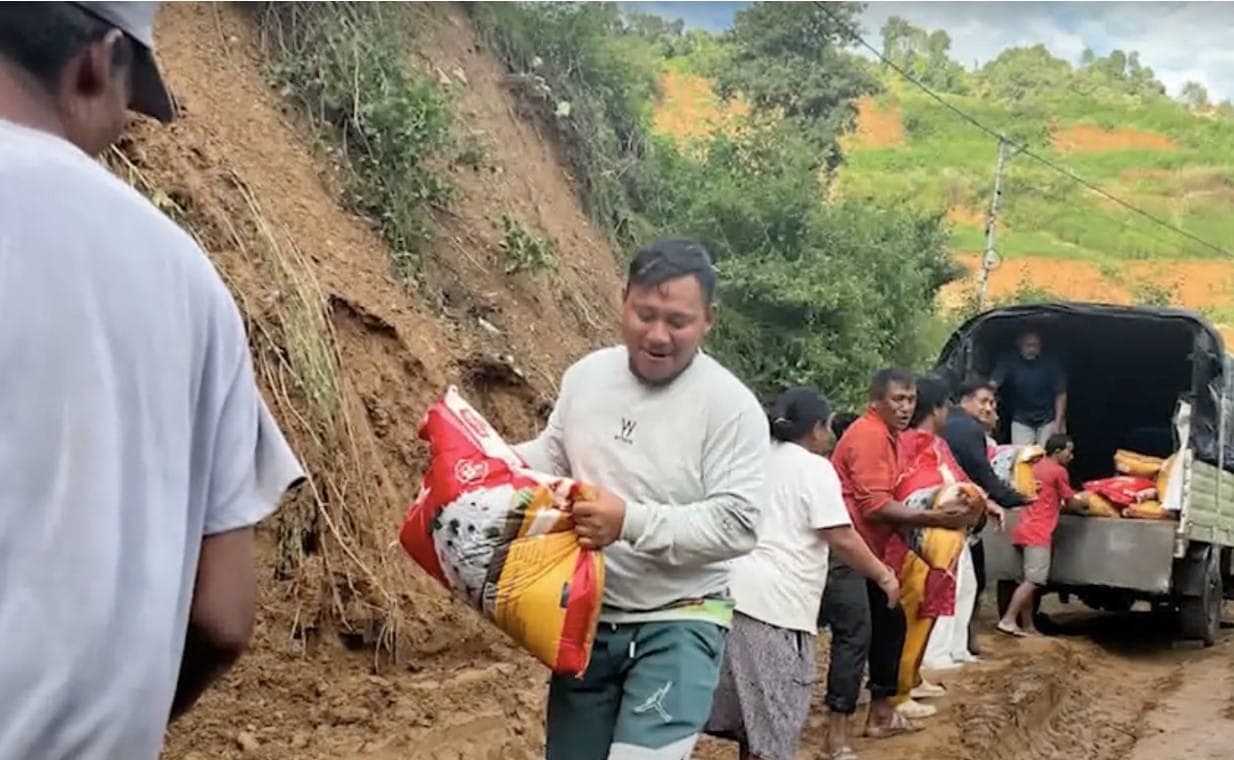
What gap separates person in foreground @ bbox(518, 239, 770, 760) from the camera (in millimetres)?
3389

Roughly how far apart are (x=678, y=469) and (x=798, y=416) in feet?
7.14

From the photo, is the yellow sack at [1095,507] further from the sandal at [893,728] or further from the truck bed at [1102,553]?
the sandal at [893,728]

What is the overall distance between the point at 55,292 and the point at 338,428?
547cm

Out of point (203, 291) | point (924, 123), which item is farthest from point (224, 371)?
point (924, 123)

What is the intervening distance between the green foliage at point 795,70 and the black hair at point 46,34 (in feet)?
72.6

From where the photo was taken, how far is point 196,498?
61.4 inches

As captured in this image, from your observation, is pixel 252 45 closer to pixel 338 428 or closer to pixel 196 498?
pixel 338 428

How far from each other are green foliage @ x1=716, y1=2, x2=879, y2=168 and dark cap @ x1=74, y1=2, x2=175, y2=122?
21987mm

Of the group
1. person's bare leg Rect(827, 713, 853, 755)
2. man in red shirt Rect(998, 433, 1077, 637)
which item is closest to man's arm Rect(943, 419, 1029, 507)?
man in red shirt Rect(998, 433, 1077, 637)

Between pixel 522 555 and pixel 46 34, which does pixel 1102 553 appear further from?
pixel 46 34

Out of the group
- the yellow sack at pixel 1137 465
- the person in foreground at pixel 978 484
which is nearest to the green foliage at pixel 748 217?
the yellow sack at pixel 1137 465

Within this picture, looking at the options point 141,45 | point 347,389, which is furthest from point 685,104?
point 141,45

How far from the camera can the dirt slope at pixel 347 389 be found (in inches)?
235

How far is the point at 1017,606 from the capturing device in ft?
34.9
